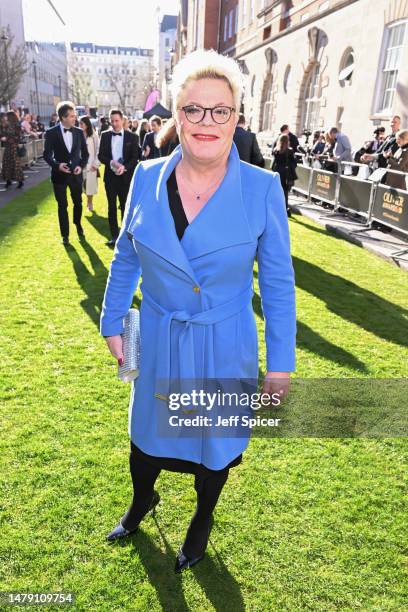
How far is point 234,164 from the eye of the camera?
6.18 feet

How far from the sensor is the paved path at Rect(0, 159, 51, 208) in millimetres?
12468

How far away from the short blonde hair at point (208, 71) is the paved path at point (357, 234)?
6710mm

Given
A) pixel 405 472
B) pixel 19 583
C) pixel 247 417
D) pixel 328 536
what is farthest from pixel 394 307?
pixel 19 583

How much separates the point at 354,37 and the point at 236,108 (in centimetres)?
1735

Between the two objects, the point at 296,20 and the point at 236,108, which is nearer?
the point at 236,108

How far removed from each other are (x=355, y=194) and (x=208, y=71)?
389 inches

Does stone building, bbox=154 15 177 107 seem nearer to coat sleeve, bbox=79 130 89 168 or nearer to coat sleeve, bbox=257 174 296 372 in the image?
coat sleeve, bbox=79 130 89 168

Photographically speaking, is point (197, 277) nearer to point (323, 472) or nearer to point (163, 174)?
point (163, 174)

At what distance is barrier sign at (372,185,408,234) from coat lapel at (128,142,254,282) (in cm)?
784

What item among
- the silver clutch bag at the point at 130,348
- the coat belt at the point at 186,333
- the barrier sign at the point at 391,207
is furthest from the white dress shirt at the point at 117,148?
the coat belt at the point at 186,333

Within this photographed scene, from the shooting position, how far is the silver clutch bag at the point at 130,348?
211 centimetres

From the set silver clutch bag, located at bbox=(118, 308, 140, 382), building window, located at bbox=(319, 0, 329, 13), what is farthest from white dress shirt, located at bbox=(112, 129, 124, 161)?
building window, located at bbox=(319, 0, 329, 13)

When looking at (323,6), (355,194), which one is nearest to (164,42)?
(323,6)

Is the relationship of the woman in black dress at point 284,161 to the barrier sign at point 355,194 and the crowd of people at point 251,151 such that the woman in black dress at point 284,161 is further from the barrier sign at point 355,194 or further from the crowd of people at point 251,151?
the barrier sign at point 355,194
